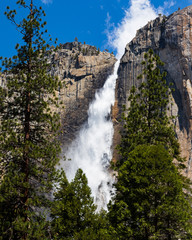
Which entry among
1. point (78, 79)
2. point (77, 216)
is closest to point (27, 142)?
point (77, 216)

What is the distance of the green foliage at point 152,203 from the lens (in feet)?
41.1

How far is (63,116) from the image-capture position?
68562 mm

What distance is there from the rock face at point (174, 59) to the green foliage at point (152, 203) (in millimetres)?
33898

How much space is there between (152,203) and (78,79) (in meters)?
62.9

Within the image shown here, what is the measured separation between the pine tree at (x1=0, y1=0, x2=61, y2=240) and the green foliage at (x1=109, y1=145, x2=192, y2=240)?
11.8 feet

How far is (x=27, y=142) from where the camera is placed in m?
12.6

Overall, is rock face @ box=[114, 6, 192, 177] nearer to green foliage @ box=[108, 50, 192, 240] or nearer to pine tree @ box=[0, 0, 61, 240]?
green foliage @ box=[108, 50, 192, 240]

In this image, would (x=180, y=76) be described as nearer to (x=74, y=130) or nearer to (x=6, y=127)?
(x=74, y=130)

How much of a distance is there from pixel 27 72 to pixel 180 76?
40.8 metres

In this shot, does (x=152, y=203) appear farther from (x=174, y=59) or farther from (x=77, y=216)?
(x=174, y=59)

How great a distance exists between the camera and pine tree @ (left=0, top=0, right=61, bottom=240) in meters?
11.9

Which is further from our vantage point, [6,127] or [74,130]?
[74,130]

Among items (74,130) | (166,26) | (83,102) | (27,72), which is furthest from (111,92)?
(27,72)

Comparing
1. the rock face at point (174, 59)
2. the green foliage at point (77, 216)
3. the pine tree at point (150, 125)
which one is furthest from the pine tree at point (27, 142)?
the rock face at point (174, 59)
